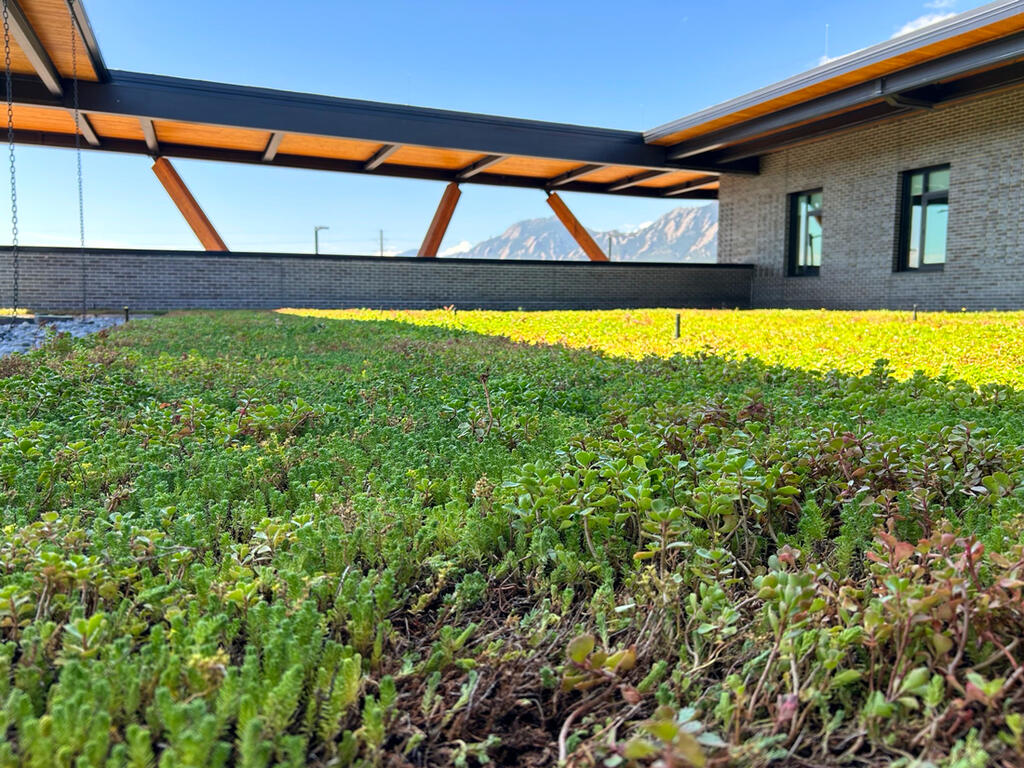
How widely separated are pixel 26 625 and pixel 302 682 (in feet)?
2.25

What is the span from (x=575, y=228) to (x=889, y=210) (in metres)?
8.95

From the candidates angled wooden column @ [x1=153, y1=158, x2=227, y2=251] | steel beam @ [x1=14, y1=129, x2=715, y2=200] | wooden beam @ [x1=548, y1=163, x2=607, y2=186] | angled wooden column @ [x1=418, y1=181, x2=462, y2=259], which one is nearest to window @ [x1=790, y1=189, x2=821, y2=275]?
wooden beam @ [x1=548, y1=163, x2=607, y2=186]

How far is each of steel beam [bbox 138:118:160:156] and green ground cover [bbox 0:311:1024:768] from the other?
43.7 feet

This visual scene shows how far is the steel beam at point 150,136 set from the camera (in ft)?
48.2

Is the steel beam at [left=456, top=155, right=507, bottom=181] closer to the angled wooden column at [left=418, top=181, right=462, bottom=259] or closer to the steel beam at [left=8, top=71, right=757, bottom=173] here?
the angled wooden column at [left=418, top=181, right=462, bottom=259]

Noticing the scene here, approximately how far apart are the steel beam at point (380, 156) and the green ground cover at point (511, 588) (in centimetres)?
1472

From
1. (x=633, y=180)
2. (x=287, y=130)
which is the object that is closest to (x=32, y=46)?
(x=287, y=130)

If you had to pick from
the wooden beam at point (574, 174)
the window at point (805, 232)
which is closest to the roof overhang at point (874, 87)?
the window at point (805, 232)

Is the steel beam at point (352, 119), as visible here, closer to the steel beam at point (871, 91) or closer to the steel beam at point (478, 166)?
the steel beam at point (478, 166)

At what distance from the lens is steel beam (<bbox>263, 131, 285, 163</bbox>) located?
1596 centimetres

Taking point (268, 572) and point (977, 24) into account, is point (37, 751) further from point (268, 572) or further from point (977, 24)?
point (977, 24)

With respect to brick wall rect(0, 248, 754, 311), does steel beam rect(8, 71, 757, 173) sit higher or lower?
higher

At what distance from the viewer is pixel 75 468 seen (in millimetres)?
2580

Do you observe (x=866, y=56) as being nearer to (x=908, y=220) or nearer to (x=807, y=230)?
(x=908, y=220)
